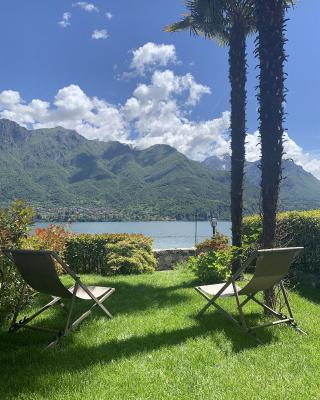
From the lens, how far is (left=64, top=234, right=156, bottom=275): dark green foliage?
38.7ft

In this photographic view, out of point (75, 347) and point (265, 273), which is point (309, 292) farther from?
point (75, 347)

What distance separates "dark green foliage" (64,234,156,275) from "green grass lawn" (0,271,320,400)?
17.4ft

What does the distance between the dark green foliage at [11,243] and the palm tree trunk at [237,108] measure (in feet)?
19.1

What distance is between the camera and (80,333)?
5234 millimetres

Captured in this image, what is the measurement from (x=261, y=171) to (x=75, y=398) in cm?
425

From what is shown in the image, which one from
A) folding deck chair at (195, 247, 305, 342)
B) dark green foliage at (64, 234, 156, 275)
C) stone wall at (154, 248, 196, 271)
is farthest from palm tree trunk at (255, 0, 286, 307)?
stone wall at (154, 248, 196, 271)

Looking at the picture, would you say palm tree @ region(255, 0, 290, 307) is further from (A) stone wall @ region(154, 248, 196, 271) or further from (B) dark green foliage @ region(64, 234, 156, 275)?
(A) stone wall @ region(154, 248, 196, 271)

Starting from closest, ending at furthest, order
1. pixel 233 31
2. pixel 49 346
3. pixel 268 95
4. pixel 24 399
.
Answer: pixel 24 399 < pixel 49 346 < pixel 268 95 < pixel 233 31

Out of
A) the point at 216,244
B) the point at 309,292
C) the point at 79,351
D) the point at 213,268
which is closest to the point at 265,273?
the point at 79,351

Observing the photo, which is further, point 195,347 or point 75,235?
point 75,235

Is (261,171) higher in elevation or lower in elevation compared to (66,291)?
higher

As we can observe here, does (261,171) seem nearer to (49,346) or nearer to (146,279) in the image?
(49,346)

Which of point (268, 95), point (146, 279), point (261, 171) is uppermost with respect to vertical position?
point (268, 95)

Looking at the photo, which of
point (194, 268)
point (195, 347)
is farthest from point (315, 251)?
point (195, 347)
